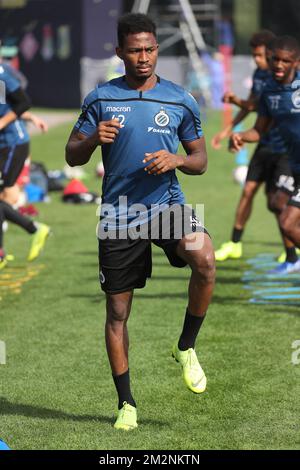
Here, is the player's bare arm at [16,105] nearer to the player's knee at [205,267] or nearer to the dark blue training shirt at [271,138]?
the dark blue training shirt at [271,138]

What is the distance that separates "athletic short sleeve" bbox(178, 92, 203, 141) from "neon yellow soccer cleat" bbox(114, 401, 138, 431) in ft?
5.26

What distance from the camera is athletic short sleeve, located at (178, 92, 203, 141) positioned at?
19.6 feet

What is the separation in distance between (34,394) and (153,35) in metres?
2.46

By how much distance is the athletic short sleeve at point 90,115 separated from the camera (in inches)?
231

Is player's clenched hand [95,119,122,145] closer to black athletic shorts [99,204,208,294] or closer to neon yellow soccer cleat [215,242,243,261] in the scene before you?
black athletic shorts [99,204,208,294]

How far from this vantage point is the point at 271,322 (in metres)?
8.56

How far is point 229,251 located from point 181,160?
6.06 metres

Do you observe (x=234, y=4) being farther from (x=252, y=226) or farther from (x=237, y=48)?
(x=252, y=226)

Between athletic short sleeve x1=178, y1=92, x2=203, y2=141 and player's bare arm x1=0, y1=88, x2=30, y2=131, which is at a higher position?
athletic short sleeve x1=178, y1=92, x2=203, y2=141

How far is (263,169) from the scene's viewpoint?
37.1ft

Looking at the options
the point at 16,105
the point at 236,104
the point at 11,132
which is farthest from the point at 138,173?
the point at 11,132

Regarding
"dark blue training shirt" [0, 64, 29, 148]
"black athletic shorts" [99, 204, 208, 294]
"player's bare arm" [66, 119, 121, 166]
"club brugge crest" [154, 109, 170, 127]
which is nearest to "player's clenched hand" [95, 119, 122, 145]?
"player's bare arm" [66, 119, 121, 166]

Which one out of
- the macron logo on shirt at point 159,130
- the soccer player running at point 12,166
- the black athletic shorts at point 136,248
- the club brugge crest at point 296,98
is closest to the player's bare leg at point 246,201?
the soccer player running at point 12,166

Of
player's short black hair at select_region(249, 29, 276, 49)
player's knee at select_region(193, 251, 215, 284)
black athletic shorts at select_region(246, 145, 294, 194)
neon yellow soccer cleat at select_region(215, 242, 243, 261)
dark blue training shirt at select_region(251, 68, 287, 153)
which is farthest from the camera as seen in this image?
neon yellow soccer cleat at select_region(215, 242, 243, 261)
